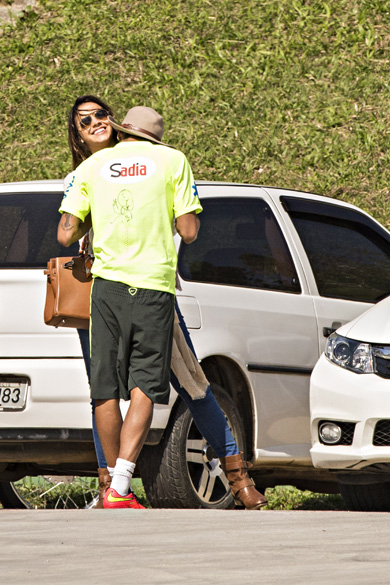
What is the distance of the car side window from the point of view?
639cm

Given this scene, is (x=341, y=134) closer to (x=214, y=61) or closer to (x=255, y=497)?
(x=214, y=61)

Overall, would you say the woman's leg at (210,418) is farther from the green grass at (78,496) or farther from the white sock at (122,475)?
the green grass at (78,496)

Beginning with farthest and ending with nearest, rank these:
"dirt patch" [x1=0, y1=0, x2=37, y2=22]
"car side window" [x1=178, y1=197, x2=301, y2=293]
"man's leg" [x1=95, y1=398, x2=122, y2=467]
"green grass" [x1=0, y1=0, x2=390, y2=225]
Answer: "dirt patch" [x1=0, y1=0, x2=37, y2=22] → "green grass" [x1=0, y1=0, x2=390, y2=225] → "car side window" [x1=178, y1=197, x2=301, y2=293] → "man's leg" [x1=95, y1=398, x2=122, y2=467]

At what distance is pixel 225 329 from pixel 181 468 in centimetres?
77

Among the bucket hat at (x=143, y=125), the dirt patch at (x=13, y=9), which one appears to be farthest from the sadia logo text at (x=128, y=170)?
the dirt patch at (x=13, y=9)

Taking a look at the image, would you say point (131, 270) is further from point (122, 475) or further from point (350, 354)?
point (350, 354)

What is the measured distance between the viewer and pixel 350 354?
5996 mm

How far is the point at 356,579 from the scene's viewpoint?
362 cm

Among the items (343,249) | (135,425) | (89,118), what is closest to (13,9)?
(343,249)

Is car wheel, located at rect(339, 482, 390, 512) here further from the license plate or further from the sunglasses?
the sunglasses

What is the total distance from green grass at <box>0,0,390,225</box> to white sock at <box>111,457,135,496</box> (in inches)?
338

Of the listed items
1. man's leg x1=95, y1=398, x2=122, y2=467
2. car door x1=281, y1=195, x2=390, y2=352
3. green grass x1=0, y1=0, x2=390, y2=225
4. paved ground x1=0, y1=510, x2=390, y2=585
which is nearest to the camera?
paved ground x1=0, y1=510, x2=390, y2=585

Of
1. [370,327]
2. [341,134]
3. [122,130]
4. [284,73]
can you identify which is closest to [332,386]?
[370,327]

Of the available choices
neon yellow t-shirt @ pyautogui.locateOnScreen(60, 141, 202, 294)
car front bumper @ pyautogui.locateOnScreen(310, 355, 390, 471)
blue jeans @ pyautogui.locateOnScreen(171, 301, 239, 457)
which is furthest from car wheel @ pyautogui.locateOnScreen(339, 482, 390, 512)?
neon yellow t-shirt @ pyautogui.locateOnScreen(60, 141, 202, 294)
